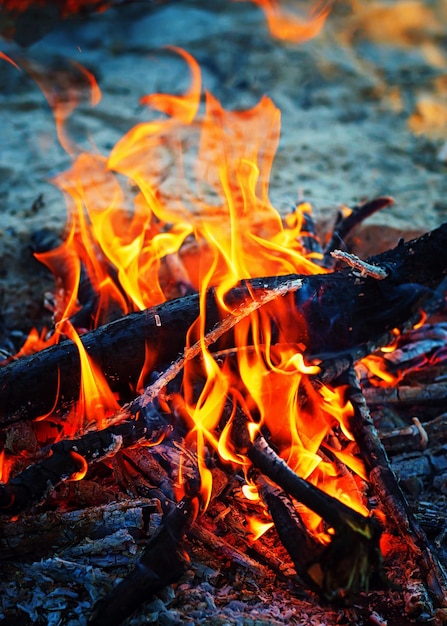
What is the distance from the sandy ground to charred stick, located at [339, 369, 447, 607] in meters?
1.97

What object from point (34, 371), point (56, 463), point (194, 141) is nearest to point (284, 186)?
point (194, 141)

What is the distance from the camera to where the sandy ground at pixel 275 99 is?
475 cm

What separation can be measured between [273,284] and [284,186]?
8.66 feet

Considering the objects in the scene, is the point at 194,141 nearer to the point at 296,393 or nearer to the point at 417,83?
the point at 417,83

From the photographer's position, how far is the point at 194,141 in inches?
223

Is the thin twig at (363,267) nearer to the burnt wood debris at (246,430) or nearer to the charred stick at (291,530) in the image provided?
the burnt wood debris at (246,430)

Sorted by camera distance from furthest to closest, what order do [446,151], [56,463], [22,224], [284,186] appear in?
[446,151] → [284,186] → [22,224] → [56,463]

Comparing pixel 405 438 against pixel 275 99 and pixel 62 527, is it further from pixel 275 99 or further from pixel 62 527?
pixel 275 99

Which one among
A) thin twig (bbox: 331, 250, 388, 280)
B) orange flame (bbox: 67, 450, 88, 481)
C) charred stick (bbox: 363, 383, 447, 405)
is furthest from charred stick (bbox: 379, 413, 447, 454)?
orange flame (bbox: 67, 450, 88, 481)

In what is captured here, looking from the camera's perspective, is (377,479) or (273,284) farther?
(273,284)

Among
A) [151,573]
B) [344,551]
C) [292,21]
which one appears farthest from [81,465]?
[292,21]

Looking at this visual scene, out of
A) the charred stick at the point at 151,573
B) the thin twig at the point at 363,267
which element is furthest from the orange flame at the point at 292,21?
the charred stick at the point at 151,573

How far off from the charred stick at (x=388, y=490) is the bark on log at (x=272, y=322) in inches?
9.3

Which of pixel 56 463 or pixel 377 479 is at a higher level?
pixel 56 463
